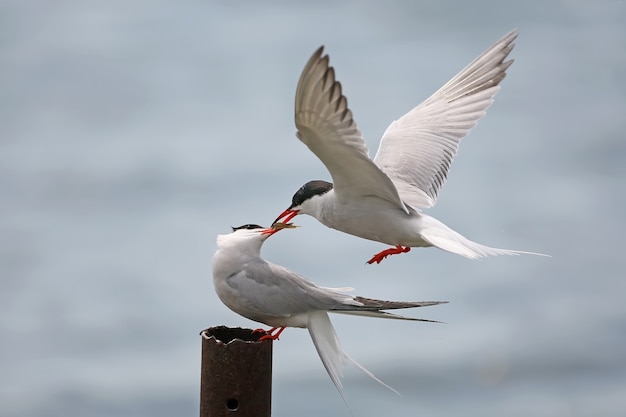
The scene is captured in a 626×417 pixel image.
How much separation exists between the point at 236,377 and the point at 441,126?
2504mm

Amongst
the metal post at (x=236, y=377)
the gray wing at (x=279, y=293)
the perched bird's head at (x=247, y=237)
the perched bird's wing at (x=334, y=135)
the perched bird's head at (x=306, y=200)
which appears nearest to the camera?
the metal post at (x=236, y=377)

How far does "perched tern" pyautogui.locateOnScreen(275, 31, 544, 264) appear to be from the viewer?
15.8 ft

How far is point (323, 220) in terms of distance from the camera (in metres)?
5.50

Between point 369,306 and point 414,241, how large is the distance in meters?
0.83

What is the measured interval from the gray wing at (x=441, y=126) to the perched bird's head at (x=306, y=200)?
2.35 feet

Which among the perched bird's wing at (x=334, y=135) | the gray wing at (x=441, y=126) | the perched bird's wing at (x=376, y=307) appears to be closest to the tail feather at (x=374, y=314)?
the perched bird's wing at (x=376, y=307)

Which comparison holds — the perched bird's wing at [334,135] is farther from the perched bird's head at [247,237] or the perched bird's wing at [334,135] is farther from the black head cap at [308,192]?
the perched bird's head at [247,237]

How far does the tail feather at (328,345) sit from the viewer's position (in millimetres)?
4906

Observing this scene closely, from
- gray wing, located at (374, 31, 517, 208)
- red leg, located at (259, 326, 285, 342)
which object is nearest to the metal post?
red leg, located at (259, 326, 285, 342)

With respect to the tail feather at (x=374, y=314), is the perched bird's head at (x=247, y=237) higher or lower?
higher

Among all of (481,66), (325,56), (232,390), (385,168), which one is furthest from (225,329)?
(481,66)

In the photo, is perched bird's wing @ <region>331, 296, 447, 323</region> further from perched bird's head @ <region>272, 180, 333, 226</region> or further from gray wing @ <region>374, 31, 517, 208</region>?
gray wing @ <region>374, 31, 517, 208</region>

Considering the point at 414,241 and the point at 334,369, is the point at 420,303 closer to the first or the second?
the point at 334,369

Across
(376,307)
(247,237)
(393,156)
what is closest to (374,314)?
(376,307)
